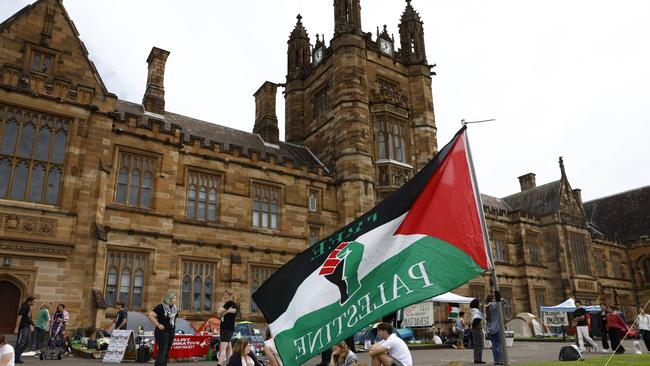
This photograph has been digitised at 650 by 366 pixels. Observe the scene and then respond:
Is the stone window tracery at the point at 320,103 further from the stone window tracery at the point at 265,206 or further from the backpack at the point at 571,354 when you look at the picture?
the backpack at the point at 571,354

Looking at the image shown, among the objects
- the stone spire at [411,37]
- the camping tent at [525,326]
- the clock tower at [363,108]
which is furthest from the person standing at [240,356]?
the stone spire at [411,37]

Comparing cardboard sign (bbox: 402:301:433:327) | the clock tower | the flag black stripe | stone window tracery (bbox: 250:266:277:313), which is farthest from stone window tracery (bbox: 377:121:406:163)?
the flag black stripe

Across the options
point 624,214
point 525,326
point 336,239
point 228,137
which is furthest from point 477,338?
point 624,214

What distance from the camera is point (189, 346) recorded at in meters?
12.9

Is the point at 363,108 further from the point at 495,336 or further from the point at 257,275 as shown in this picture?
the point at 495,336

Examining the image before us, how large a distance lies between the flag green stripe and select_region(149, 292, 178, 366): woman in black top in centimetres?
492

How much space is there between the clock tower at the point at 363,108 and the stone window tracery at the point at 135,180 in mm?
9938

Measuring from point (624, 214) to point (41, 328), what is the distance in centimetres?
5399

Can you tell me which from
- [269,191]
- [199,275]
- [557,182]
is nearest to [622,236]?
[557,182]

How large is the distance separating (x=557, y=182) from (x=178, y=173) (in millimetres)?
33726

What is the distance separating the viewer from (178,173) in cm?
2055

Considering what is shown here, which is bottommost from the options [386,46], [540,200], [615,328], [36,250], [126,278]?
[615,328]

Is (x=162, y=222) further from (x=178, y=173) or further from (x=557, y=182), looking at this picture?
(x=557, y=182)

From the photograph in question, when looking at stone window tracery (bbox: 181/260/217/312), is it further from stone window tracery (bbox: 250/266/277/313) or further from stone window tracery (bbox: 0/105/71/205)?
stone window tracery (bbox: 0/105/71/205)
